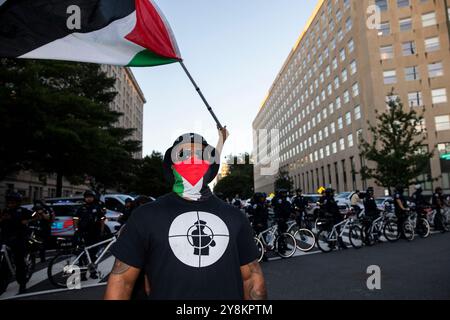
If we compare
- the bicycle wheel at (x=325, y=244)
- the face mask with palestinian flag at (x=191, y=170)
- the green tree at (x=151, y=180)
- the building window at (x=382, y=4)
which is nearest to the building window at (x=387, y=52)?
the building window at (x=382, y=4)

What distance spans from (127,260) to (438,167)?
47.5m

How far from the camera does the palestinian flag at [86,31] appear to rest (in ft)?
10.9

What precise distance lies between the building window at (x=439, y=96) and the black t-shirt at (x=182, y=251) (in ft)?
162

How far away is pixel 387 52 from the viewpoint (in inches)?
1759

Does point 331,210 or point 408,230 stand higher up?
point 331,210

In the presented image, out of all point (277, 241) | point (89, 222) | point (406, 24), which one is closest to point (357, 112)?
point (406, 24)

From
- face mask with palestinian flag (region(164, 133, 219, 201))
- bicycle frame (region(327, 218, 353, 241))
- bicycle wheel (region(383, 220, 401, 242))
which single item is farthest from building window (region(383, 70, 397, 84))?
face mask with palestinian flag (region(164, 133, 219, 201))

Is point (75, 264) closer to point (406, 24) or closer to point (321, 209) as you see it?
point (321, 209)

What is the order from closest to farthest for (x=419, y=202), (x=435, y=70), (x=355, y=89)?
(x=419, y=202) < (x=435, y=70) < (x=355, y=89)

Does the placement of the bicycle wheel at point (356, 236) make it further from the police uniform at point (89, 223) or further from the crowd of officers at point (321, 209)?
the police uniform at point (89, 223)

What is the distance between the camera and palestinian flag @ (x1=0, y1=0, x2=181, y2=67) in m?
3.34

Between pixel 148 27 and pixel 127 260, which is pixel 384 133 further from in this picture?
pixel 127 260

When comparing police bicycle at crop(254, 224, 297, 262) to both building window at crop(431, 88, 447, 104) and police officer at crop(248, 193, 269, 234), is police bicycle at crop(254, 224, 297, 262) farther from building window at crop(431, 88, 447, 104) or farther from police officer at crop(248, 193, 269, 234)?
building window at crop(431, 88, 447, 104)

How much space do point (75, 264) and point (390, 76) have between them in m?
46.8
